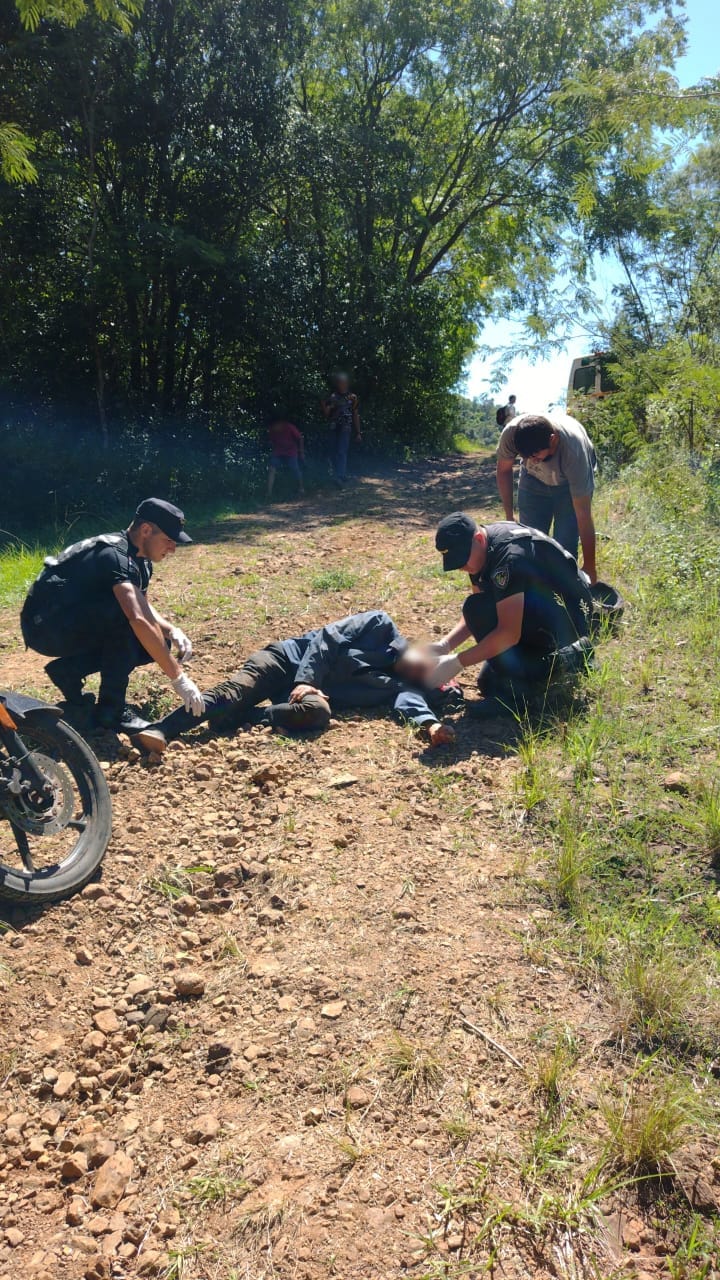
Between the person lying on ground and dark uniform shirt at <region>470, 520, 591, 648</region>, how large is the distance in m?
0.57

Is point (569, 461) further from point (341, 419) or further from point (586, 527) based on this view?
point (341, 419)

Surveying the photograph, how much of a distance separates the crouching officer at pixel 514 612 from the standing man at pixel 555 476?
51 centimetres

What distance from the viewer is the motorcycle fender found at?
132 inches

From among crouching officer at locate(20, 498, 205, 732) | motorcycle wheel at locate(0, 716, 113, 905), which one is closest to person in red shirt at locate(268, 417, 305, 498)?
crouching officer at locate(20, 498, 205, 732)

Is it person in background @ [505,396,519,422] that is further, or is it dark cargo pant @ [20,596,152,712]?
person in background @ [505,396,519,422]

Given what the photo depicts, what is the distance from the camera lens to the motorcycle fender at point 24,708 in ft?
11.0

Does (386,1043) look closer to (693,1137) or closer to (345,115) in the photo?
(693,1137)

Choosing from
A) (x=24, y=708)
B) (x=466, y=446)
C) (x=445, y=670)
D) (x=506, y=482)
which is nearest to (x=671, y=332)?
(x=506, y=482)

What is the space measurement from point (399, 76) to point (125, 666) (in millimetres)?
16018

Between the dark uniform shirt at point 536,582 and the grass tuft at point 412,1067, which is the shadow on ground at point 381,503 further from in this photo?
the grass tuft at point 412,1067

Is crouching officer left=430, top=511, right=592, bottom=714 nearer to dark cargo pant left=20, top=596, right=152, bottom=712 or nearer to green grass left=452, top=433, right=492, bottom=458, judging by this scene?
dark cargo pant left=20, top=596, right=152, bottom=712

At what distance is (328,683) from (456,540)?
1.14 m

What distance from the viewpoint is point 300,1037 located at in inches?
105

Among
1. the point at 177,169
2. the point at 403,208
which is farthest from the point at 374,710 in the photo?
the point at 403,208
